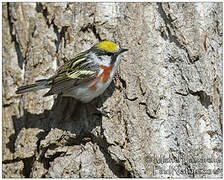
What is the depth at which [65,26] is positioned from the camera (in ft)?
13.7

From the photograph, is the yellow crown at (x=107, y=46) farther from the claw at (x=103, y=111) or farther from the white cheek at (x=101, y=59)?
the claw at (x=103, y=111)

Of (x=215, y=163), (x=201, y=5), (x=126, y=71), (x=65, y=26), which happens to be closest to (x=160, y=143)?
(x=215, y=163)

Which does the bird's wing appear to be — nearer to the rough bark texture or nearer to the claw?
the rough bark texture

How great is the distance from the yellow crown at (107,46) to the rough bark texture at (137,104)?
0.14 metres

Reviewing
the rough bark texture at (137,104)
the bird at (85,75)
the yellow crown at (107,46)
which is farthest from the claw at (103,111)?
the yellow crown at (107,46)

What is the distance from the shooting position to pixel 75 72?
4059 mm

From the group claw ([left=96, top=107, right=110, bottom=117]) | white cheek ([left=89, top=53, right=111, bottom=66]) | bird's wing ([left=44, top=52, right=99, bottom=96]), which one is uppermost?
white cheek ([left=89, top=53, right=111, bottom=66])

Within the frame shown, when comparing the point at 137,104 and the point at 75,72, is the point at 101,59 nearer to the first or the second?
the point at 75,72

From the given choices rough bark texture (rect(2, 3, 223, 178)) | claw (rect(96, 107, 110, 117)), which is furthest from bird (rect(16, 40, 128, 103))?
claw (rect(96, 107, 110, 117))

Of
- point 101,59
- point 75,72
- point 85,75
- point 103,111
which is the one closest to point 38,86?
point 75,72

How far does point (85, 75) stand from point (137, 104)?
884mm

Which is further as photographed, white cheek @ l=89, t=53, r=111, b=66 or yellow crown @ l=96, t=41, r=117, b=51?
white cheek @ l=89, t=53, r=111, b=66

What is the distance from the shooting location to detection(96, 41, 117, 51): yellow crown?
3.74m

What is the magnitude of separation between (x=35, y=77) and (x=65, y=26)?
2.79ft
